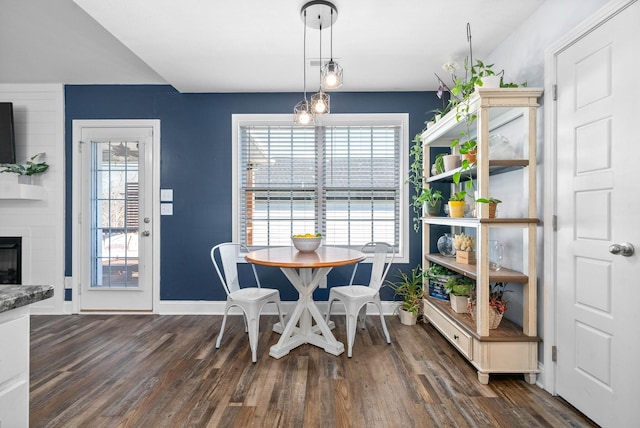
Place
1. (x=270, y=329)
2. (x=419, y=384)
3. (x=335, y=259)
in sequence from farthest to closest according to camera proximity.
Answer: (x=270, y=329) < (x=335, y=259) < (x=419, y=384)

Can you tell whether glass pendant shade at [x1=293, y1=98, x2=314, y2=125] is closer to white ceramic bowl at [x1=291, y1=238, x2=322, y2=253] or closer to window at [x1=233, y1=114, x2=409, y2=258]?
white ceramic bowl at [x1=291, y1=238, x2=322, y2=253]

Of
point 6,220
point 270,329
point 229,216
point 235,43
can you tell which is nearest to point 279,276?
point 270,329

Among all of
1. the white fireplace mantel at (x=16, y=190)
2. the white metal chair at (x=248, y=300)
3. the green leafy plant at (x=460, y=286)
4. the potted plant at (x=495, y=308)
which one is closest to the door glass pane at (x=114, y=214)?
the white fireplace mantel at (x=16, y=190)

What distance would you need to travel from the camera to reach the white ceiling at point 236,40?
2137 mm

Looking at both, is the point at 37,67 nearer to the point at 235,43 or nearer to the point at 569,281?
the point at 235,43

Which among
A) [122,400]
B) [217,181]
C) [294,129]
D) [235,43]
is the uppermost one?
[235,43]

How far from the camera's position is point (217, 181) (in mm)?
3625

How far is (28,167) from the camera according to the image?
3.49m

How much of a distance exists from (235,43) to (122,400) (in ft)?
8.60

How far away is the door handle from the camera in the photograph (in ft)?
4.88

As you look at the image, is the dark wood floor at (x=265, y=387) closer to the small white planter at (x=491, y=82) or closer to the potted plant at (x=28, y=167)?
the potted plant at (x=28, y=167)

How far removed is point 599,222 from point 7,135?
5.20 meters

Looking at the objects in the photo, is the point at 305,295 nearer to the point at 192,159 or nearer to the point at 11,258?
the point at 192,159

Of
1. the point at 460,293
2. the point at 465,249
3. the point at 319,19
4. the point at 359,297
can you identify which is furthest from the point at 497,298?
the point at 319,19
